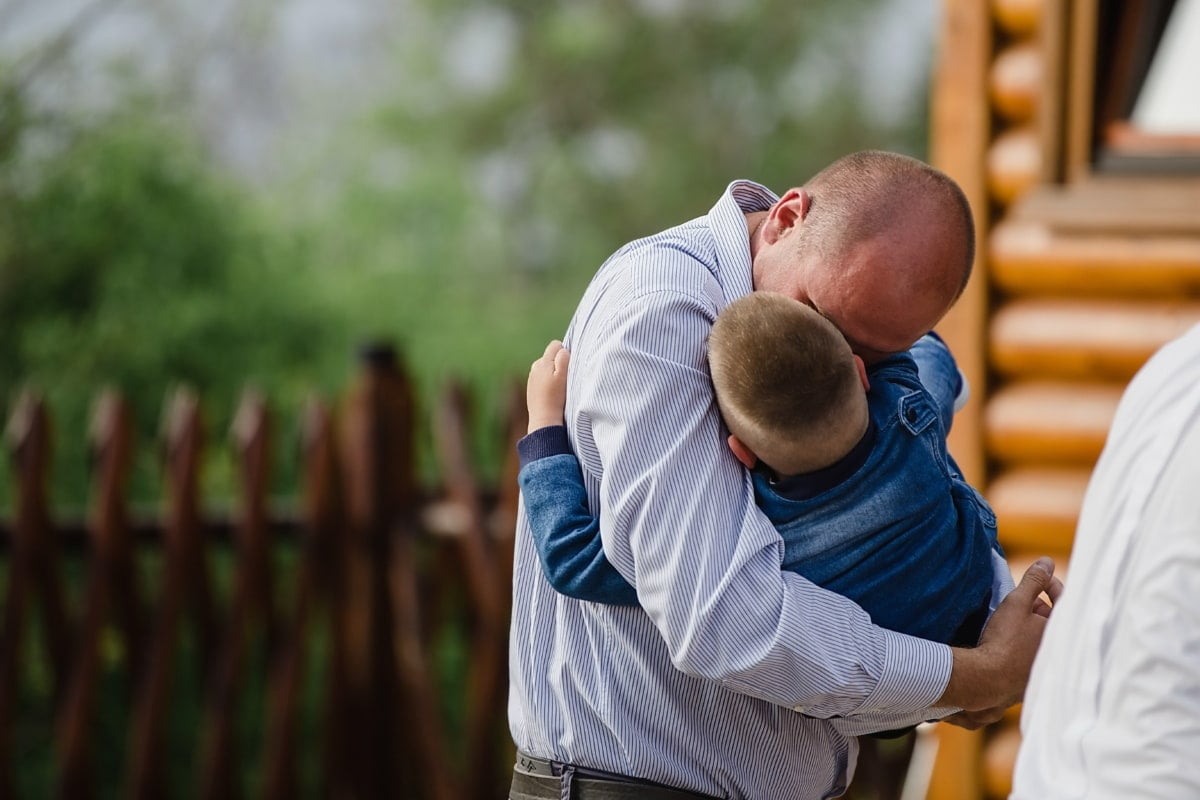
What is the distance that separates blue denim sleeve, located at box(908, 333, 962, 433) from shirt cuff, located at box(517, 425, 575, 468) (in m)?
0.52

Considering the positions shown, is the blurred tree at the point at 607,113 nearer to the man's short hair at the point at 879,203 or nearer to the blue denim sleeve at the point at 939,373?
the blue denim sleeve at the point at 939,373

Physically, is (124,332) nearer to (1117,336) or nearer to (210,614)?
(210,614)

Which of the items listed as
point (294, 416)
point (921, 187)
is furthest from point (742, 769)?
point (294, 416)

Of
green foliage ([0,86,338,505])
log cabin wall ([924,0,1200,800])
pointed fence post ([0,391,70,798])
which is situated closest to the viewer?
log cabin wall ([924,0,1200,800])

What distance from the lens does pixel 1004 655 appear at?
5.43 ft

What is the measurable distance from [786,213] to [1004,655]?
1.94 feet

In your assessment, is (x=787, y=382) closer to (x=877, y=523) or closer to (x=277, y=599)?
(x=877, y=523)

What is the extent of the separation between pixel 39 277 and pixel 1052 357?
5522 millimetres

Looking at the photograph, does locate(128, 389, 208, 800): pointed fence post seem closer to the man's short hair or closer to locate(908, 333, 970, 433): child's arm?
locate(908, 333, 970, 433): child's arm

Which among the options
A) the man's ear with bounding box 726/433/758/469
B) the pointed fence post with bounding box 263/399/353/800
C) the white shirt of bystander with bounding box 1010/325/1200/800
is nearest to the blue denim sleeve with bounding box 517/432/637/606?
the man's ear with bounding box 726/433/758/469

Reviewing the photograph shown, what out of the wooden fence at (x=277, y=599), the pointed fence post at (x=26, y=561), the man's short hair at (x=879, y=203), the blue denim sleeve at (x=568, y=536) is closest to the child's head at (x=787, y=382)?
the man's short hair at (x=879, y=203)

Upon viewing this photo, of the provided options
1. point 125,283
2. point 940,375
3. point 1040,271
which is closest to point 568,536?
point 940,375

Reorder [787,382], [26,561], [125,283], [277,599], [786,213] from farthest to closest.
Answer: [125,283] → [277,599] → [26,561] → [786,213] → [787,382]

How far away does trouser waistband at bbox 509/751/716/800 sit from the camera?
1706 mm
